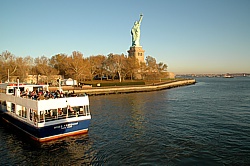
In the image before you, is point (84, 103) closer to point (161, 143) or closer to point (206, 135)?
point (161, 143)

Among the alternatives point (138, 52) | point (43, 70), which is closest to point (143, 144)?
point (43, 70)

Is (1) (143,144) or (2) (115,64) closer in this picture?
(1) (143,144)

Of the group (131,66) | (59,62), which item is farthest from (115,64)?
(59,62)

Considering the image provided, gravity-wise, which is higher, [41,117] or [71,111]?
[71,111]

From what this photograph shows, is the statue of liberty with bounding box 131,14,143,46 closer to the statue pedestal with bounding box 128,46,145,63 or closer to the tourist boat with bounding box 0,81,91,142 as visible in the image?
the statue pedestal with bounding box 128,46,145,63

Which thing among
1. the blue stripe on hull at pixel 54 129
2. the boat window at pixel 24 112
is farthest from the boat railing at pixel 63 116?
the boat window at pixel 24 112

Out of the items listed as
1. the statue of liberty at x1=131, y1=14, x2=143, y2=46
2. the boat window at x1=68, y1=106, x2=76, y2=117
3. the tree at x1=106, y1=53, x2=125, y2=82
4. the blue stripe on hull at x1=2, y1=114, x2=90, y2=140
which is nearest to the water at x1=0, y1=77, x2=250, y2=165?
the blue stripe on hull at x1=2, y1=114, x2=90, y2=140

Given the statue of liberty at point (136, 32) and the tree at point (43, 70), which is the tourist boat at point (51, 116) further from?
A: the statue of liberty at point (136, 32)

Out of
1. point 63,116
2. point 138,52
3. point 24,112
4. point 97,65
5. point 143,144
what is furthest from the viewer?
point 138,52

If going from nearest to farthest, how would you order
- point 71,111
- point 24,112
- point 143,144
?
point 143,144
point 71,111
point 24,112

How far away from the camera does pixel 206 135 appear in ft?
76.0

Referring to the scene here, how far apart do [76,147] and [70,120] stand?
10.0ft

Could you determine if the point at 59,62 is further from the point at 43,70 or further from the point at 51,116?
the point at 51,116

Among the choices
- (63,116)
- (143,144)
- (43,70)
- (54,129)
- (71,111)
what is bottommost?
(143,144)
